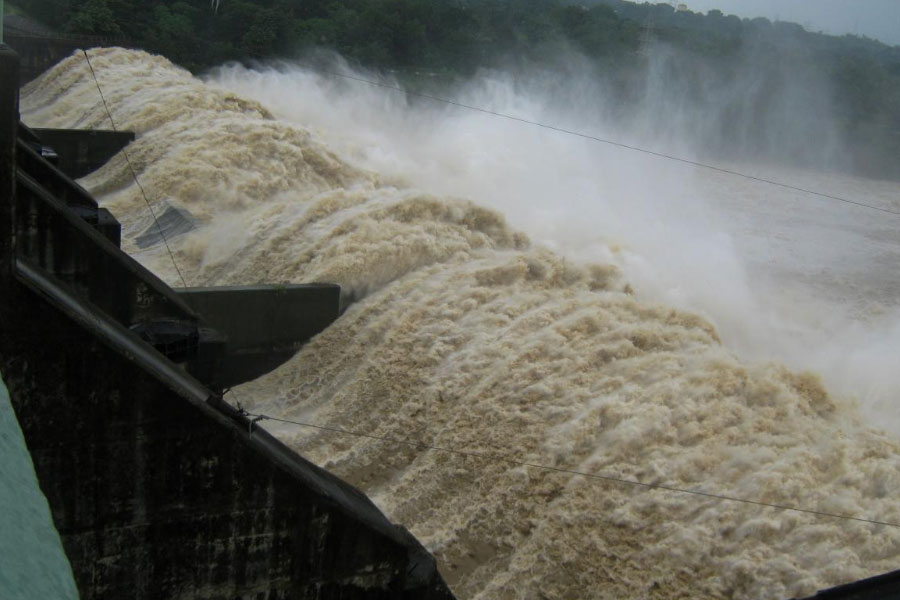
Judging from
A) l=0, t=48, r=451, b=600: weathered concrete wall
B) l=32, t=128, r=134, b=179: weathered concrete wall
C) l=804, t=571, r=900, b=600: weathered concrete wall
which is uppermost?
l=804, t=571, r=900, b=600: weathered concrete wall

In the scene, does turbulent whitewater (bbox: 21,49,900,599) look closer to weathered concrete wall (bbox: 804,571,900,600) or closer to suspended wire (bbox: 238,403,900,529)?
suspended wire (bbox: 238,403,900,529)

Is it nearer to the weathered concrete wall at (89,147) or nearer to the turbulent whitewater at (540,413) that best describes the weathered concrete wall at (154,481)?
the turbulent whitewater at (540,413)

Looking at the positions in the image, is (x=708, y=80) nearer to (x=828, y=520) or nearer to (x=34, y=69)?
(x=34, y=69)

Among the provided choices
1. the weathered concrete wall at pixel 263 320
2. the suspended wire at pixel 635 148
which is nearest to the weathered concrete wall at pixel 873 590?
the weathered concrete wall at pixel 263 320

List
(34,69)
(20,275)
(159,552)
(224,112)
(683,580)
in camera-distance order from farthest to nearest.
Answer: (34,69) → (224,112) → (683,580) → (159,552) → (20,275)

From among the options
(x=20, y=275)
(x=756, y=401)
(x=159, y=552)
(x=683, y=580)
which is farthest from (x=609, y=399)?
(x=20, y=275)

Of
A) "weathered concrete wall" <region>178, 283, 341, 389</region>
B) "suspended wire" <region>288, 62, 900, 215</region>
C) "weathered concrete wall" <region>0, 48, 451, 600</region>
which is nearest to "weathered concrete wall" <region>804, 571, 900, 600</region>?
"weathered concrete wall" <region>0, 48, 451, 600</region>

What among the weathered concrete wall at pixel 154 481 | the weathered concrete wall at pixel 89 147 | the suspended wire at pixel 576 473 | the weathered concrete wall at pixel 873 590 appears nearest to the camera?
the weathered concrete wall at pixel 873 590
